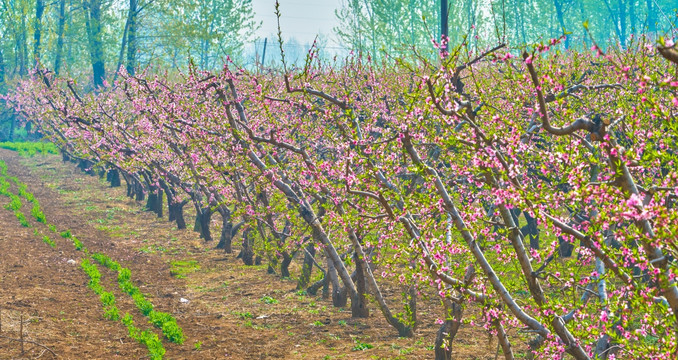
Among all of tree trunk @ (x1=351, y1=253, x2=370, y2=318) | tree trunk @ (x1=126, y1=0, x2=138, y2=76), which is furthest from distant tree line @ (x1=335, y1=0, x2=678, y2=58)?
tree trunk @ (x1=351, y1=253, x2=370, y2=318)

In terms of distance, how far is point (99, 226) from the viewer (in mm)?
21906

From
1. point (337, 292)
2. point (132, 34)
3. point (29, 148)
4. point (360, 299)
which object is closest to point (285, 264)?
point (337, 292)

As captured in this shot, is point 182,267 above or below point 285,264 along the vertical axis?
below

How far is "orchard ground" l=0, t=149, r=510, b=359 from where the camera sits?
9.73 m

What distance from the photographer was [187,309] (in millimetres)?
12609

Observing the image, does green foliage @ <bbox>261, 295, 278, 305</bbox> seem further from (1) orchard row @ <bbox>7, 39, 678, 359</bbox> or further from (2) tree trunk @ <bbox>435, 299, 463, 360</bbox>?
(2) tree trunk @ <bbox>435, 299, 463, 360</bbox>

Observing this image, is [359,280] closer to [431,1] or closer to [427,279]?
[427,279]

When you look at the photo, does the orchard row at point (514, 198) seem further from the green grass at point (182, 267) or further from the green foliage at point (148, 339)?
the green foliage at point (148, 339)

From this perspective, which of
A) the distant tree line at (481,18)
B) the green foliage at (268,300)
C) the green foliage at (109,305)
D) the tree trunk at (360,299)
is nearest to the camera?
the tree trunk at (360,299)

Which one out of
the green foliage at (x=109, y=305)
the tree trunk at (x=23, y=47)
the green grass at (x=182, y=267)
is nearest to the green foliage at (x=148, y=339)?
the green foliage at (x=109, y=305)

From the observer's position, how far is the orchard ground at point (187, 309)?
973 cm

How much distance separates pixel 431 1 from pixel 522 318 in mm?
65193

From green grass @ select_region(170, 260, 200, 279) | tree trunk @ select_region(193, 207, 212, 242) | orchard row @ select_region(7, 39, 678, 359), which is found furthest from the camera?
tree trunk @ select_region(193, 207, 212, 242)

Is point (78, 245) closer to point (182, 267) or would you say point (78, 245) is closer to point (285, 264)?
point (182, 267)
